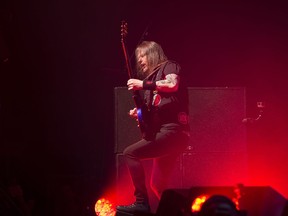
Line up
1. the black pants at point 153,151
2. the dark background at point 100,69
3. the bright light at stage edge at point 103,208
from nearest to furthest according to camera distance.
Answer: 1. the black pants at point 153,151
2. the bright light at stage edge at point 103,208
3. the dark background at point 100,69

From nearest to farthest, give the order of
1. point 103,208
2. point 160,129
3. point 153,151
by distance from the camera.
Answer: point 153,151
point 160,129
point 103,208

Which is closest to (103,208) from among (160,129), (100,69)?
(160,129)

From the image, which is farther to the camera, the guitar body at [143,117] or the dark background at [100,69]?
the dark background at [100,69]

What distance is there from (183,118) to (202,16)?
217 cm

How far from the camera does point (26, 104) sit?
6.43 m

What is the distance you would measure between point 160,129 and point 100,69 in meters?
2.23

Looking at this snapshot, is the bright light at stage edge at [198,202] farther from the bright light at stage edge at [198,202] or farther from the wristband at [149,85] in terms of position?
the wristband at [149,85]

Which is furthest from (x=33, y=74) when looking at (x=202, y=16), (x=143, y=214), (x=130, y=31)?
(x=143, y=214)

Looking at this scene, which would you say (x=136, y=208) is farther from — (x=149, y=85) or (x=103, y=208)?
(x=149, y=85)

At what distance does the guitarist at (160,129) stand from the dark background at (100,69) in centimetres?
167

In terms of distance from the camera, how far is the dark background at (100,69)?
245 inches

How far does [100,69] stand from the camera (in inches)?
256

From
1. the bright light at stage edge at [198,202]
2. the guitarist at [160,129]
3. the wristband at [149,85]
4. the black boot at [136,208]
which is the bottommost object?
the black boot at [136,208]

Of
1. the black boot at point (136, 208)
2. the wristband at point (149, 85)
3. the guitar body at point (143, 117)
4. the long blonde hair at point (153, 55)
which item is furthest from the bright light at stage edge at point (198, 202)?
the long blonde hair at point (153, 55)
